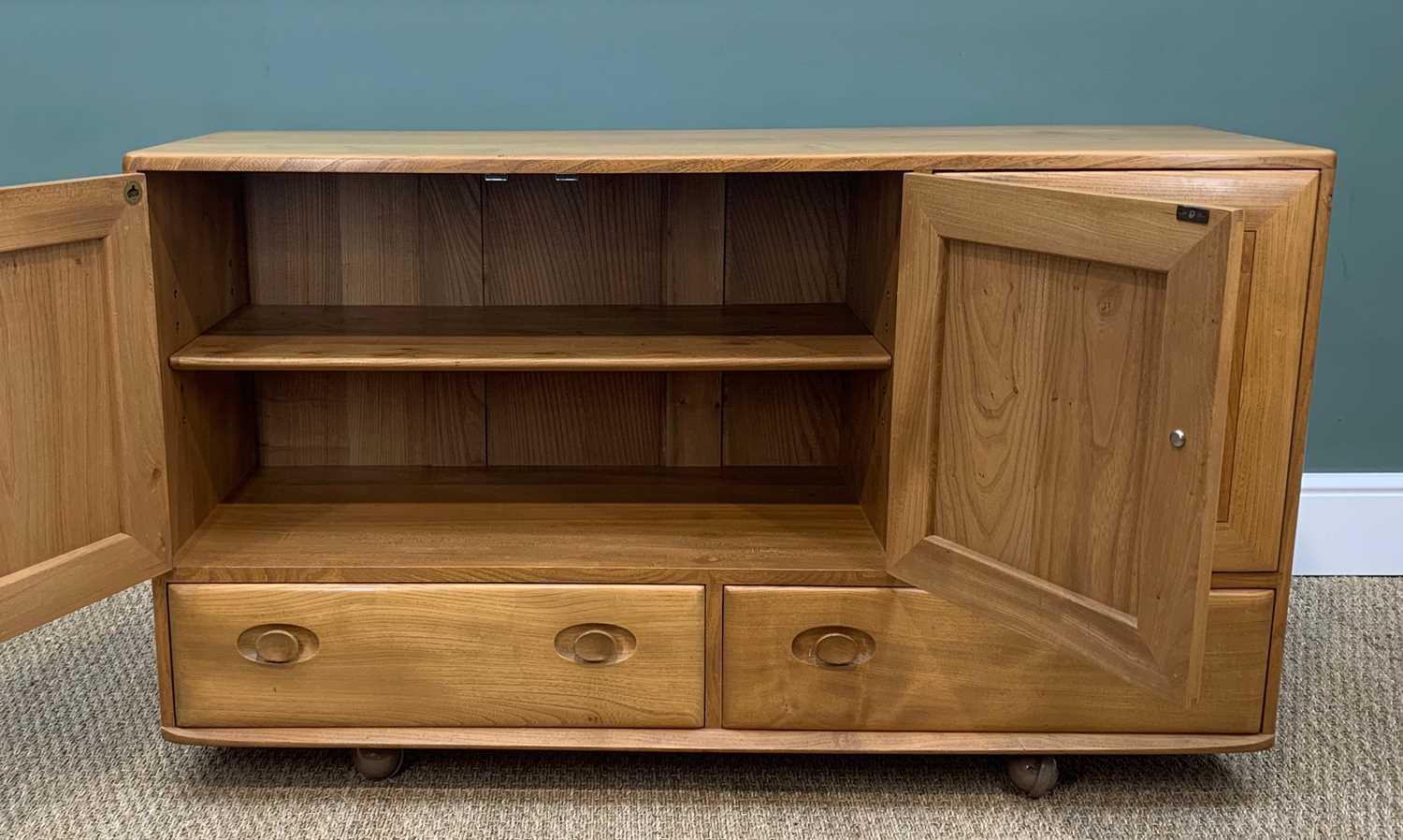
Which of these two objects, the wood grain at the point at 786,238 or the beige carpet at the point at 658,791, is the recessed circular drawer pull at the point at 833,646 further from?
the wood grain at the point at 786,238

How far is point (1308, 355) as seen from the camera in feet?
4.35

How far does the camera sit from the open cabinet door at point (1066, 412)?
1082 millimetres

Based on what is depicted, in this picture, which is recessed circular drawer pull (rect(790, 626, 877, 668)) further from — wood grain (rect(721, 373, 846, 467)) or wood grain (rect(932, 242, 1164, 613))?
wood grain (rect(721, 373, 846, 467))

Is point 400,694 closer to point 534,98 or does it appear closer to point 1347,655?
point 534,98

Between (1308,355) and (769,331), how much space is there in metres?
0.55

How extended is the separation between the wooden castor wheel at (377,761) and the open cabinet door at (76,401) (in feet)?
0.97

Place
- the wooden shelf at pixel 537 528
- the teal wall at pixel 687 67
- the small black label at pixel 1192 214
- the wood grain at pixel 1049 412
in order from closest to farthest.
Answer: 1. the small black label at pixel 1192 214
2. the wood grain at pixel 1049 412
3. the wooden shelf at pixel 537 528
4. the teal wall at pixel 687 67

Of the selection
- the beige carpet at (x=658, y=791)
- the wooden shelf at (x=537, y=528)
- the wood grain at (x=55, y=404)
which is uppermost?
the wood grain at (x=55, y=404)

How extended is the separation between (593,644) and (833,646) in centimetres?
25

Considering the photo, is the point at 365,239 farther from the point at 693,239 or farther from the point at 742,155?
the point at 742,155

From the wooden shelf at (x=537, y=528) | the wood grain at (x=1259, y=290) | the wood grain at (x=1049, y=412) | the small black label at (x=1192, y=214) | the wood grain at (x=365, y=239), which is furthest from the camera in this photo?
the wood grain at (x=365, y=239)

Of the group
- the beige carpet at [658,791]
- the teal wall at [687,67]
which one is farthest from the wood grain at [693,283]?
the beige carpet at [658,791]

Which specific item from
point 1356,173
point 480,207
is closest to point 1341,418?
point 1356,173

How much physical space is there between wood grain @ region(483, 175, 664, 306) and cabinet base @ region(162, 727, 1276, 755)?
53cm
